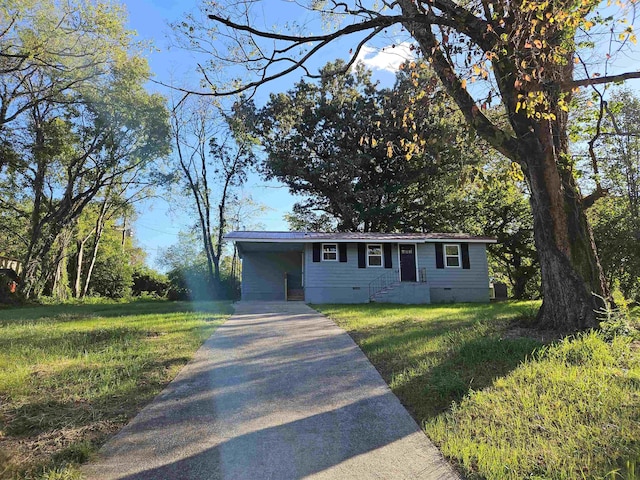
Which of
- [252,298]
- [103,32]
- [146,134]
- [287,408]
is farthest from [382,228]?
[287,408]

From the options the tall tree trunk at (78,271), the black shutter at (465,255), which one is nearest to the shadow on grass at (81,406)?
the black shutter at (465,255)

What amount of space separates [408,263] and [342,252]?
316cm

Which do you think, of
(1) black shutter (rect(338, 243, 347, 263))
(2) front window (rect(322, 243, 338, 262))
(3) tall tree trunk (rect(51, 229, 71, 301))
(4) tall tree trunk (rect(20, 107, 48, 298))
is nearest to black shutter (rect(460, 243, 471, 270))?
(1) black shutter (rect(338, 243, 347, 263))

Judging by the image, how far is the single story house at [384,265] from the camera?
1794 centimetres

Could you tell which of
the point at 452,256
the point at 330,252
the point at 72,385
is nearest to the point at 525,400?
the point at 72,385

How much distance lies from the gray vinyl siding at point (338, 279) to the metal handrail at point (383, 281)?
0.10 m

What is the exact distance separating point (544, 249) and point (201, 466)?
5863 mm

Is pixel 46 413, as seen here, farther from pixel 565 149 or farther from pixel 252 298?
pixel 252 298

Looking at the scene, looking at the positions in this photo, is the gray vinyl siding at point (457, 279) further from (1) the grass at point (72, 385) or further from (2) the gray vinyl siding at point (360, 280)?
(1) the grass at point (72, 385)

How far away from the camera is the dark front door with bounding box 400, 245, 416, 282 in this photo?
744 inches

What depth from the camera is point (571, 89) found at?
18.5 ft

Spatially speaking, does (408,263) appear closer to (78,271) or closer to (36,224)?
(36,224)

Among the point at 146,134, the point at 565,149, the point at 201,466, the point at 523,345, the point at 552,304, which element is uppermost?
the point at 146,134

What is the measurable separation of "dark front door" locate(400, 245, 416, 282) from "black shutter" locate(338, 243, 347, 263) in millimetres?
2687
